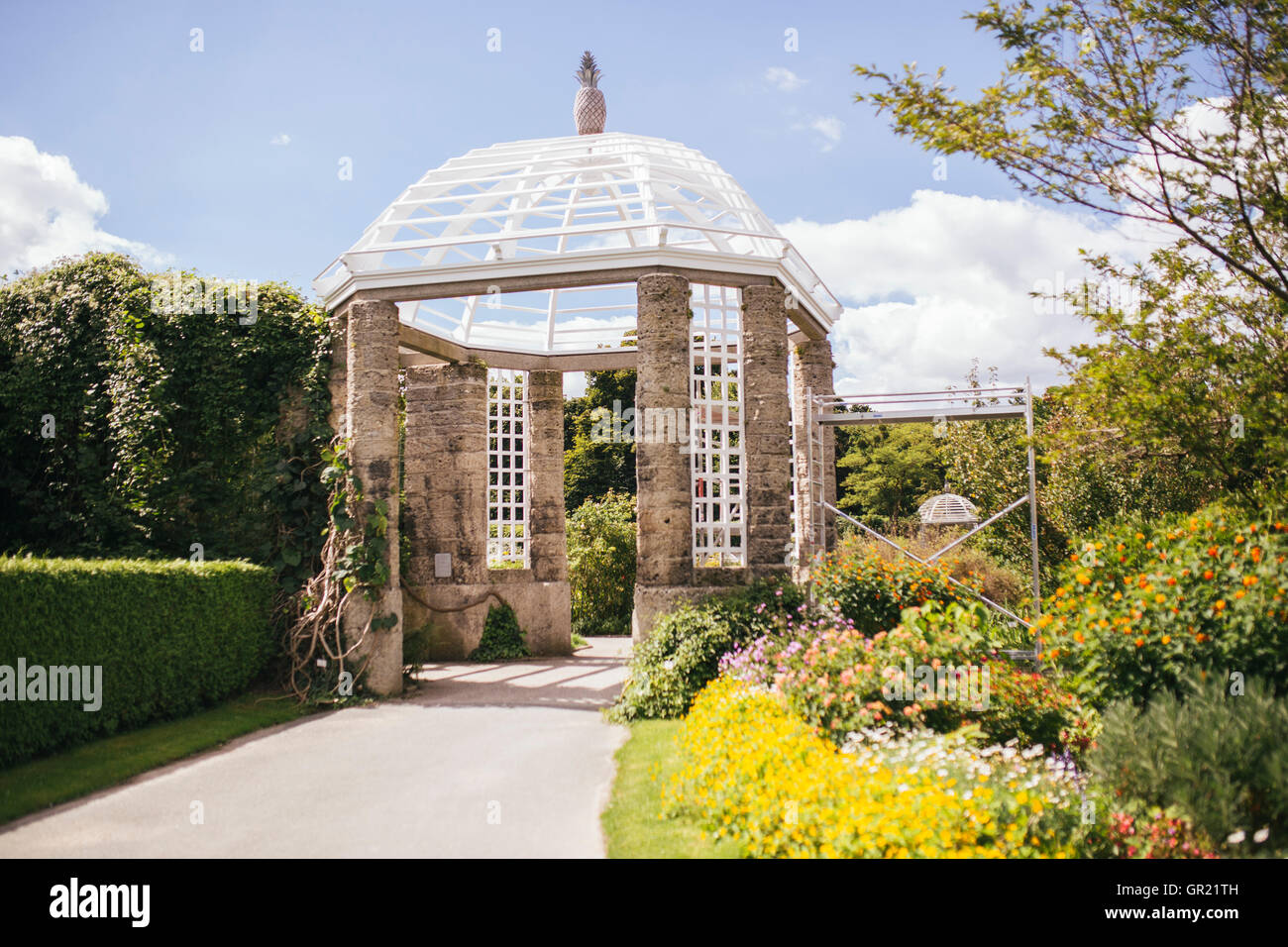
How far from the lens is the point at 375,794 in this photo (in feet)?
20.8

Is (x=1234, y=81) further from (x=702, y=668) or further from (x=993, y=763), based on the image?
(x=702, y=668)

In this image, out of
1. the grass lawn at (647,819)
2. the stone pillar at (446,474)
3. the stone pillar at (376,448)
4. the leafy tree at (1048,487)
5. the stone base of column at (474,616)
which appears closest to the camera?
the grass lawn at (647,819)

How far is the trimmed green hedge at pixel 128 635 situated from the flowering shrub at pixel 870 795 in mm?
5500

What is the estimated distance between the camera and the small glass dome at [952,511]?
1639 centimetres

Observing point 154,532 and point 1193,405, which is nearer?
point 1193,405

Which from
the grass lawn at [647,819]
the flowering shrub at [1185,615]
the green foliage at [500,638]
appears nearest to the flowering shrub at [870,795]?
the grass lawn at [647,819]

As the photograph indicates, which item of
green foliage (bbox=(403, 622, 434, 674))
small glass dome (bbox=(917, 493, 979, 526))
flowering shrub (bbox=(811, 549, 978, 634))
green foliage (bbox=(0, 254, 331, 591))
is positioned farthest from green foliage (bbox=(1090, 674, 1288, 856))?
small glass dome (bbox=(917, 493, 979, 526))

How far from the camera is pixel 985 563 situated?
1483cm

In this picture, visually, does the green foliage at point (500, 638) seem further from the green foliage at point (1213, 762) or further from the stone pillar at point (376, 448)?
the green foliage at point (1213, 762)

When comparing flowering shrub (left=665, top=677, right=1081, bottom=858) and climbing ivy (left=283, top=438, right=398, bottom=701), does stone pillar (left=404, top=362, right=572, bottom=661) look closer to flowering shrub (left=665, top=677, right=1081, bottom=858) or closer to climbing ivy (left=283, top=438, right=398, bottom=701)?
climbing ivy (left=283, top=438, right=398, bottom=701)

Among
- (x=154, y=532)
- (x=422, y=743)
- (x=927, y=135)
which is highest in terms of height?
(x=927, y=135)

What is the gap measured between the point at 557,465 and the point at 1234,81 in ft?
37.4
